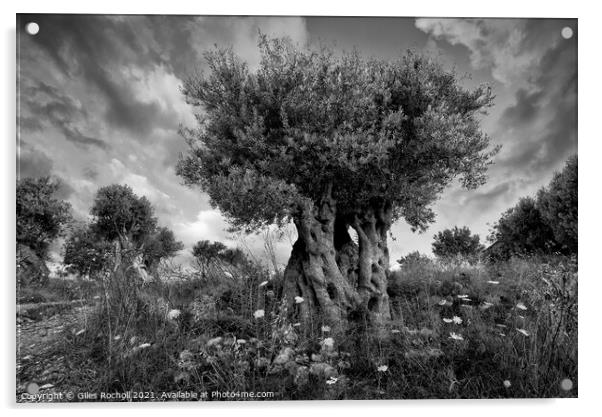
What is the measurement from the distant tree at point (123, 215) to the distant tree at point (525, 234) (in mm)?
11432

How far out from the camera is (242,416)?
5.50m

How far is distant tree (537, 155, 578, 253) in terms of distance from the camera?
7.45 m

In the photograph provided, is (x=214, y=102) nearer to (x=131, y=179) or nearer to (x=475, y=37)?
(x=131, y=179)

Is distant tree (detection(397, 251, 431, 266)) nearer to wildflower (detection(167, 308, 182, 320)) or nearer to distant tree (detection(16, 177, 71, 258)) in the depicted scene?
wildflower (detection(167, 308, 182, 320))

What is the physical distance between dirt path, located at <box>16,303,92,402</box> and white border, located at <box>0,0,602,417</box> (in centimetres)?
22

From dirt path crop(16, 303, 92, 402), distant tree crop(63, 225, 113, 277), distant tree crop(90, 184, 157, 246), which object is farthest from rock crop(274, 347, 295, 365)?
distant tree crop(90, 184, 157, 246)

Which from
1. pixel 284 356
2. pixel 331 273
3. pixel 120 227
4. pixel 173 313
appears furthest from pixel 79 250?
pixel 284 356

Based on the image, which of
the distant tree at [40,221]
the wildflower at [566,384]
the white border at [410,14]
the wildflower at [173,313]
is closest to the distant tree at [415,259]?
the white border at [410,14]

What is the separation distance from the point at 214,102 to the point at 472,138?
5305 mm

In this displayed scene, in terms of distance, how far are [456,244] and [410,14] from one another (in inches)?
303

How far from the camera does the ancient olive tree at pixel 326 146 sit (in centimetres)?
675

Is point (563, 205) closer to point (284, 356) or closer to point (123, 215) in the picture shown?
point (284, 356)
